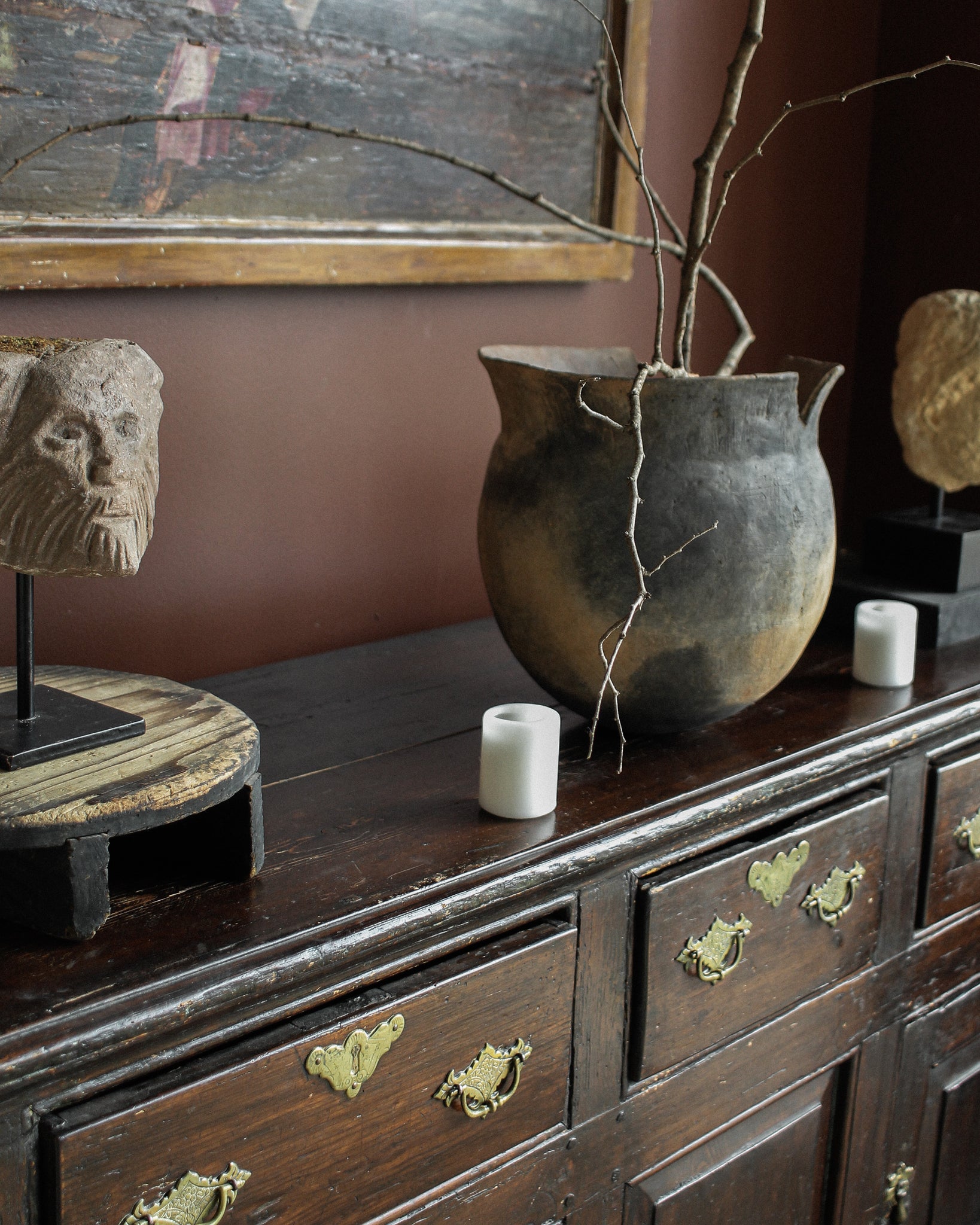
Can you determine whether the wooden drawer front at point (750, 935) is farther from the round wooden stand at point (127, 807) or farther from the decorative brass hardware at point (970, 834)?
the round wooden stand at point (127, 807)

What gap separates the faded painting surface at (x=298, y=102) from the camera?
3.67ft

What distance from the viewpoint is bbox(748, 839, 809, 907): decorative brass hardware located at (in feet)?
3.66

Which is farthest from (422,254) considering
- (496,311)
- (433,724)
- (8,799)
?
(8,799)

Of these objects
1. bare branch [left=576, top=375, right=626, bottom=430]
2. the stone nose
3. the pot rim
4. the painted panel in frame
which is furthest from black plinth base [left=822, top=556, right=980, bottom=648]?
the stone nose

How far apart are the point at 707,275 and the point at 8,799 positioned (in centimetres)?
83

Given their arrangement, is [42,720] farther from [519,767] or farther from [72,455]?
[519,767]

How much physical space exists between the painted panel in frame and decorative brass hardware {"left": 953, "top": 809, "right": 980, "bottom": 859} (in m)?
0.79

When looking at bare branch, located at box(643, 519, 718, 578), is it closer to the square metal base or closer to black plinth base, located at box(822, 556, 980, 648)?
the square metal base

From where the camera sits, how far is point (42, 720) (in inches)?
34.7

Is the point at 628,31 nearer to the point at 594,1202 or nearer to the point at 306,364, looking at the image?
the point at 306,364

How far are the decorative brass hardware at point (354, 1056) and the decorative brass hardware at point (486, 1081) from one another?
0.25ft

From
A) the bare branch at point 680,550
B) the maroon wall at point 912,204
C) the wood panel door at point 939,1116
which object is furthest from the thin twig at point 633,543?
the maroon wall at point 912,204

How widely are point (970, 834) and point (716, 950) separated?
430mm

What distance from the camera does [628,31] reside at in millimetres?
1535
